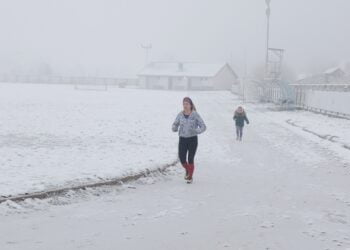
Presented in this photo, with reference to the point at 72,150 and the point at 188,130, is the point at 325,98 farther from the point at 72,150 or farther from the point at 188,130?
the point at 188,130

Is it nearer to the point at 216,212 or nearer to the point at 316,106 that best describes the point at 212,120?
the point at 316,106

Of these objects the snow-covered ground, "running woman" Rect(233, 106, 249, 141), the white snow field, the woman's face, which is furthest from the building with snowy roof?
the woman's face

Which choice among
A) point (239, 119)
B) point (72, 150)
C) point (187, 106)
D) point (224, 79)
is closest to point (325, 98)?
point (239, 119)

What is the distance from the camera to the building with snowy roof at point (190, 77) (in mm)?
102500

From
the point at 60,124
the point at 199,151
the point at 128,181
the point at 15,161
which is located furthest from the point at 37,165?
the point at 60,124

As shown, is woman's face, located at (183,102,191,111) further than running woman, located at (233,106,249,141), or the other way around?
running woman, located at (233,106,249,141)

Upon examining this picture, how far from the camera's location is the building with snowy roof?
10250 centimetres

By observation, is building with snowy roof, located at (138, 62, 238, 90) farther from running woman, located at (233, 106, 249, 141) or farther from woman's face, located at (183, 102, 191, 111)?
woman's face, located at (183, 102, 191, 111)

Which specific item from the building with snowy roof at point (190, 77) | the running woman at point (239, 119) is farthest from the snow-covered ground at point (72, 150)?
the building with snowy roof at point (190, 77)

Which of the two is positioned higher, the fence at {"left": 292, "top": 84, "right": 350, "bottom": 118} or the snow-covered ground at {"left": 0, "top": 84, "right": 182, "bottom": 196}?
the fence at {"left": 292, "top": 84, "right": 350, "bottom": 118}

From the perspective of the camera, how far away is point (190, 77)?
103438 millimetres

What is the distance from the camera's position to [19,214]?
7355 millimetres

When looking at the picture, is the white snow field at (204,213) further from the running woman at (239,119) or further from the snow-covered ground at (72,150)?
the running woman at (239,119)

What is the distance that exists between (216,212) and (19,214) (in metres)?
2.99
